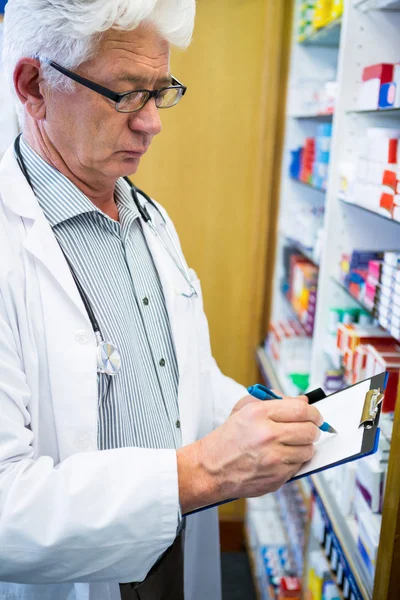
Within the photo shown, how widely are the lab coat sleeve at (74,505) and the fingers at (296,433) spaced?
0.23 metres

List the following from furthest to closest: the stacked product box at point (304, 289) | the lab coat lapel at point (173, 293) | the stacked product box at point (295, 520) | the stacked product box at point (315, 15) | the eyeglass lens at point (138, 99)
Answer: the stacked product box at point (304, 289) < the stacked product box at point (295, 520) < the stacked product box at point (315, 15) < the lab coat lapel at point (173, 293) < the eyeglass lens at point (138, 99)

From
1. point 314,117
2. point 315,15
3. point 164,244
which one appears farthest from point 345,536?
point 315,15

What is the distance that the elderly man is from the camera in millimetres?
1115

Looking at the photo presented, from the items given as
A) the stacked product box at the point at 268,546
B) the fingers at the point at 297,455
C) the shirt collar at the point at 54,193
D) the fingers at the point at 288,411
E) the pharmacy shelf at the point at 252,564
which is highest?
the shirt collar at the point at 54,193

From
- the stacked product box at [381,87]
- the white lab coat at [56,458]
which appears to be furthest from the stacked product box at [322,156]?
the white lab coat at [56,458]

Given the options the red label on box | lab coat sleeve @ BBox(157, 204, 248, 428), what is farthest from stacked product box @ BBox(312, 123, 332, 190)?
lab coat sleeve @ BBox(157, 204, 248, 428)

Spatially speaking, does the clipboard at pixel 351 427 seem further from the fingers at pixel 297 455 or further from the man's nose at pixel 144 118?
the man's nose at pixel 144 118

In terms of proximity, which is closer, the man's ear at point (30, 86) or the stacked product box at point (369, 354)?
the man's ear at point (30, 86)

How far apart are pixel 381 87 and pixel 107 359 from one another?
4.05 ft

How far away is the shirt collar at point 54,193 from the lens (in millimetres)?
1379

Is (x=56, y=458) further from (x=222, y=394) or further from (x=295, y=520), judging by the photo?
(x=295, y=520)

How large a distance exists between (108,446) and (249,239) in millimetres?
2144

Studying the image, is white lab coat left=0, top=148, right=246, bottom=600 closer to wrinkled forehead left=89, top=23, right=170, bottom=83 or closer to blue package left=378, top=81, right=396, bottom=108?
wrinkled forehead left=89, top=23, right=170, bottom=83

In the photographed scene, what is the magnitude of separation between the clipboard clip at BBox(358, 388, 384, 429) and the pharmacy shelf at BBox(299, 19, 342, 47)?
5.62ft
